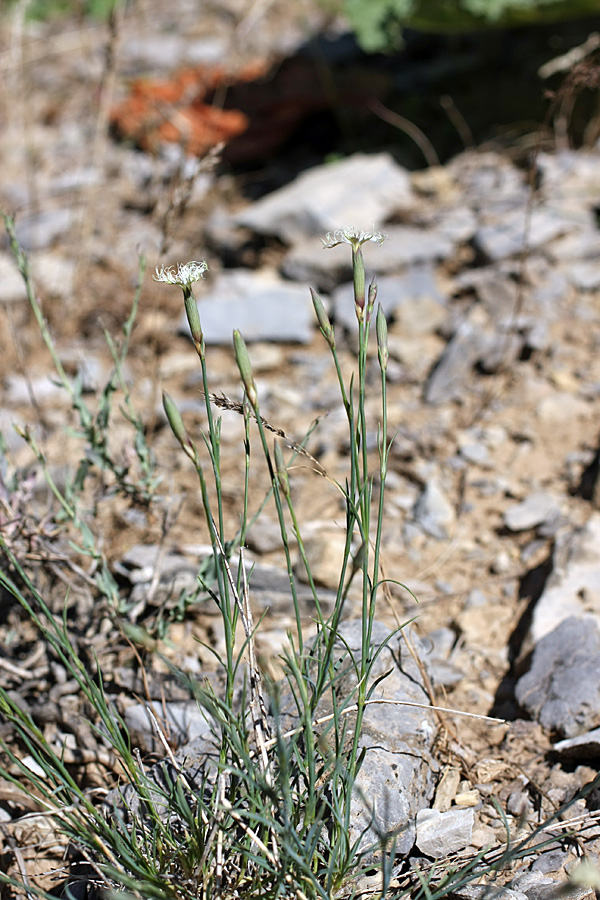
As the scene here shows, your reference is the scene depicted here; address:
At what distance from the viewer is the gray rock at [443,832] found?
133 cm

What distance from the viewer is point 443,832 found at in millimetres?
1340

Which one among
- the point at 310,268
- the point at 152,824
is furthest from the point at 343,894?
the point at 310,268

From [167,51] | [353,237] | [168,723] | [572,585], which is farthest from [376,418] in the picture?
[167,51]

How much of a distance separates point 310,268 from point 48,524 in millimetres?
1897

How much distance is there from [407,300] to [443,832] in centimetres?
224

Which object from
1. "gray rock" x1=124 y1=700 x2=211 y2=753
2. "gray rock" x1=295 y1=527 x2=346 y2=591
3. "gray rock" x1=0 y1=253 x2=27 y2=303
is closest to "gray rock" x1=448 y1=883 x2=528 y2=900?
"gray rock" x1=124 y1=700 x2=211 y2=753

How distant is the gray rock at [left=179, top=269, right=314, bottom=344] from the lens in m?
3.21

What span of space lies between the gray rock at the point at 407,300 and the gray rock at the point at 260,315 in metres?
0.16

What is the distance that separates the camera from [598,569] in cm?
191

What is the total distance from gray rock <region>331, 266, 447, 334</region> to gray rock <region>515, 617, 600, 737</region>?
5.28ft

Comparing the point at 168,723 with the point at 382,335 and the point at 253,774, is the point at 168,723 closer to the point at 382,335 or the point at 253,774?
the point at 253,774

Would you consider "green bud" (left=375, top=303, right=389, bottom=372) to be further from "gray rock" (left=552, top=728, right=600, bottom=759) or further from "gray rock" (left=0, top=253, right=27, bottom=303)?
"gray rock" (left=0, top=253, right=27, bottom=303)

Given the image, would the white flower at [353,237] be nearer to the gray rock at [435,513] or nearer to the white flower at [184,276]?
the white flower at [184,276]

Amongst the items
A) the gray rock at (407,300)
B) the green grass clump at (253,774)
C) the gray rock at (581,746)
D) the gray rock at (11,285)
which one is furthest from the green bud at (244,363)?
the gray rock at (11,285)
